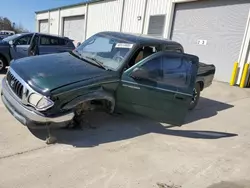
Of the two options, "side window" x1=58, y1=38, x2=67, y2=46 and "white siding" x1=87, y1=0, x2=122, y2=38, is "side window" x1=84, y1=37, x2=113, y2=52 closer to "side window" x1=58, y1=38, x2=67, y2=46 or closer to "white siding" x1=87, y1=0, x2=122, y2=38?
"side window" x1=58, y1=38, x2=67, y2=46

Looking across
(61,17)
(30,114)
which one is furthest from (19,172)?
(61,17)

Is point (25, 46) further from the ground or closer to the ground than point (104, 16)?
closer to the ground

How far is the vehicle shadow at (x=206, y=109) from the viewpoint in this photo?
234 inches

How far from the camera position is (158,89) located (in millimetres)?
4242

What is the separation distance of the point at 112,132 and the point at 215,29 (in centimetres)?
943

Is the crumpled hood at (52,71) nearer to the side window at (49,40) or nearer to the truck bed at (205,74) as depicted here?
the truck bed at (205,74)

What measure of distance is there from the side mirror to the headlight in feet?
4.97

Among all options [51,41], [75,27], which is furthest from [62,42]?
[75,27]

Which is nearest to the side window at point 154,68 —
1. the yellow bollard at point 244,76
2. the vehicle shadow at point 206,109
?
the vehicle shadow at point 206,109

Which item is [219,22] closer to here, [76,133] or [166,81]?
[166,81]

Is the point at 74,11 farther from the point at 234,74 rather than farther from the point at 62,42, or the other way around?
the point at 234,74

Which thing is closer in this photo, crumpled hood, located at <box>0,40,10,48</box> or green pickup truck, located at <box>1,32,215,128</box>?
green pickup truck, located at <box>1,32,215,128</box>

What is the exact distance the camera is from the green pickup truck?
10.9 feet

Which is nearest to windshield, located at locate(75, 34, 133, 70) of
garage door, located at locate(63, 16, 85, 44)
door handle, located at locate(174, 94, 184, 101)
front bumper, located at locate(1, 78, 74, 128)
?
door handle, located at locate(174, 94, 184, 101)
